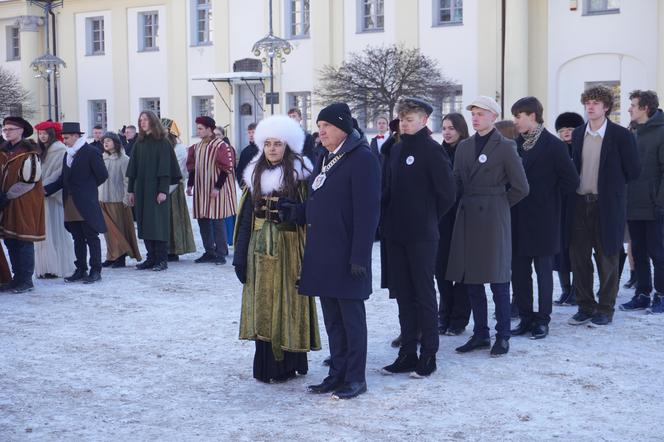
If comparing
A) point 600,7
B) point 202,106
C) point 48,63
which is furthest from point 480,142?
point 202,106

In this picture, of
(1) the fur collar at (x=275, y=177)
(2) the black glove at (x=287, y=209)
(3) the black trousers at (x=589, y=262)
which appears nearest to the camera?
(2) the black glove at (x=287, y=209)

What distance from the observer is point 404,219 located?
6887 millimetres

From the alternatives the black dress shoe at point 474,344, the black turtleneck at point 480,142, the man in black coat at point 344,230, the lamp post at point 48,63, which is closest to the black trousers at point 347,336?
the man in black coat at point 344,230

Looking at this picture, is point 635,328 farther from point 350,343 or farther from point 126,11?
point 126,11

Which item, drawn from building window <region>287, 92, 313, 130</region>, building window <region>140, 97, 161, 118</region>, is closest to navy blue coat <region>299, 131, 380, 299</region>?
building window <region>287, 92, 313, 130</region>

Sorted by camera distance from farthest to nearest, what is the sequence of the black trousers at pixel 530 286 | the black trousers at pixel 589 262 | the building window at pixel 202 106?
1. the building window at pixel 202 106
2. the black trousers at pixel 589 262
3. the black trousers at pixel 530 286

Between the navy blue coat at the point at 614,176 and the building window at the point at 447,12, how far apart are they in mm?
22516

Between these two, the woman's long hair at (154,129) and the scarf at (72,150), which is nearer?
the scarf at (72,150)

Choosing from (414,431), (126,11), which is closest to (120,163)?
(414,431)

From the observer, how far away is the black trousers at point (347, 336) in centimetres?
632

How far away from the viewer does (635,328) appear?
848cm

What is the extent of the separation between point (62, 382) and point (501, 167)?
133 inches

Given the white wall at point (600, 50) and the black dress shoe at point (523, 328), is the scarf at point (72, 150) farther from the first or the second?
the white wall at point (600, 50)

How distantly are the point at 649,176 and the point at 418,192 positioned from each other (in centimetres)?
324
